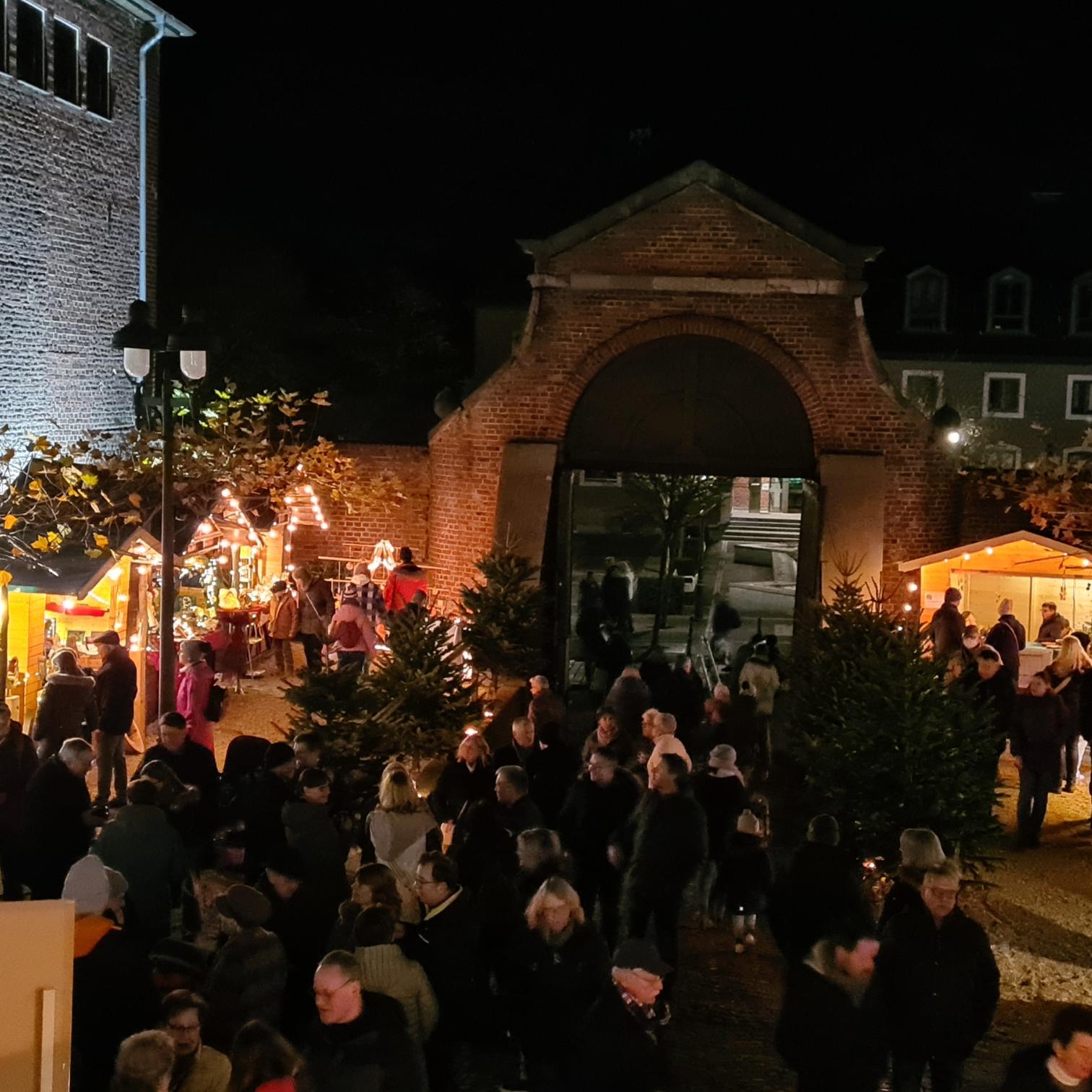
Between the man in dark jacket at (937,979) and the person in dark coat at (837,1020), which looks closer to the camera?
the person in dark coat at (837,1020)

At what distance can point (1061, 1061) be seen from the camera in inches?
208

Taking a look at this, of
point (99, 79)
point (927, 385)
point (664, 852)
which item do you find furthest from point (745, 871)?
point (927, 385)

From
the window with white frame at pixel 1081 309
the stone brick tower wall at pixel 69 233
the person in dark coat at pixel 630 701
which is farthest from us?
the window with white frame at pixel 1081 309

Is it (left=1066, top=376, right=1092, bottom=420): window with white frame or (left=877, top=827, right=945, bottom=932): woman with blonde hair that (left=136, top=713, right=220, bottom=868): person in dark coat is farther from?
(left=1066, top=376, right=1092, bottom=420): window with white frame

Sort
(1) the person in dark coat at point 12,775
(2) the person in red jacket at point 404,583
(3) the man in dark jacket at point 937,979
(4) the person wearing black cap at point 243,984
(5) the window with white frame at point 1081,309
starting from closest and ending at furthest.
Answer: (4) the person wearing black cap at point 243,984
(3) the man in dark jacket at point 937,979
(1) the person in dark coat at point 12,775
(2) the person in red jacket at point 404,583
(5) the window with white frame at point 1081,309

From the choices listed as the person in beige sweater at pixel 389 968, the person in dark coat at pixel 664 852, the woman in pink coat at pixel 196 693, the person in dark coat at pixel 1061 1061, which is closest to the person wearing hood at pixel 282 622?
the woman in pink coat at pixel 196 693

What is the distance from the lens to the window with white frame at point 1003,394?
125 ft

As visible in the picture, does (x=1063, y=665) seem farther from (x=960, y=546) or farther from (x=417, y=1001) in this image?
(x=417, y=1001)

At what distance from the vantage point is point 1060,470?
17469 mm

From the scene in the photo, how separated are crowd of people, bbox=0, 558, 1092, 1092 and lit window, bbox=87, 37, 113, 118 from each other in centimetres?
1250

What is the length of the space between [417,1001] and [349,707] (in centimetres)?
535

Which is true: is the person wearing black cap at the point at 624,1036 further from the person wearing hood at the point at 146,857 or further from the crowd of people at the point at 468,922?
the person wearing hood at the point at 146,857

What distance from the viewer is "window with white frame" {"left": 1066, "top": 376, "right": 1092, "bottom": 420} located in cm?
3791

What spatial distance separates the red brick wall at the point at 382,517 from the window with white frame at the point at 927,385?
21222mm
